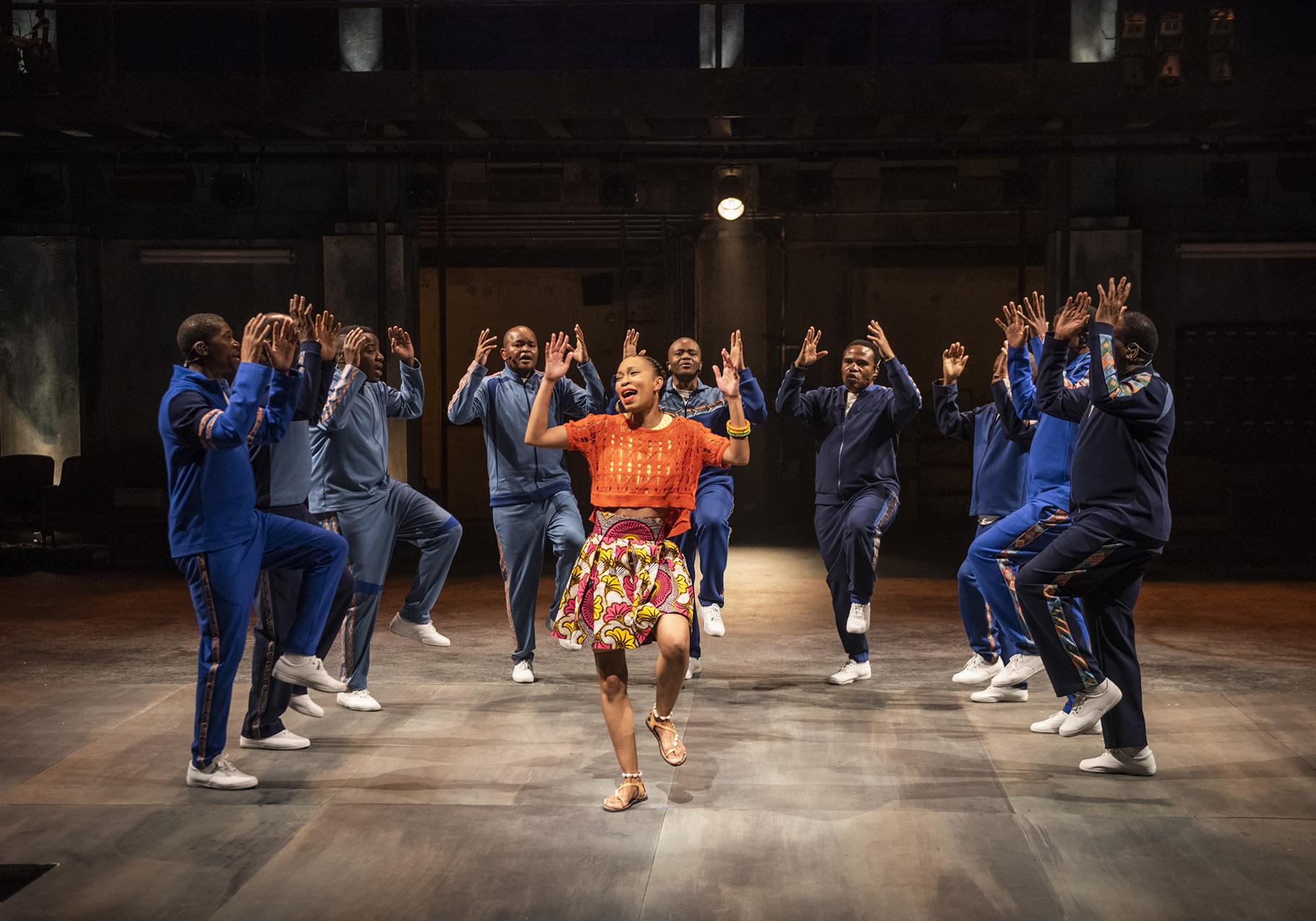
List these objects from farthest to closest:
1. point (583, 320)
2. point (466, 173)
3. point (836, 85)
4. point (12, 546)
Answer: point (583, 320) → point (466, 173) → point (12, 546) → point (836, 85)

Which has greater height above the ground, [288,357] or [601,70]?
[601,70]

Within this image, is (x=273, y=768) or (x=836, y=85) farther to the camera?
(x=836, y=85)

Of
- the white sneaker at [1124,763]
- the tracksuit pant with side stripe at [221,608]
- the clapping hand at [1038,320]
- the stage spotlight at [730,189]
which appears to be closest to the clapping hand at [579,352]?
the tracksuit pant with side stripe at [221,608]

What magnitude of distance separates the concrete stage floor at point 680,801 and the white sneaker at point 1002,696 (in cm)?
7

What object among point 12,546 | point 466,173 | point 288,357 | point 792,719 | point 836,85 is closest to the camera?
point 288,357

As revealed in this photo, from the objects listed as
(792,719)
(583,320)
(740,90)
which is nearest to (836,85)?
(740,90)

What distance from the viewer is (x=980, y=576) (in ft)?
20.0

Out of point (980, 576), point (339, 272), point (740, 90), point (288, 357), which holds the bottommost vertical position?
point (980, 576)

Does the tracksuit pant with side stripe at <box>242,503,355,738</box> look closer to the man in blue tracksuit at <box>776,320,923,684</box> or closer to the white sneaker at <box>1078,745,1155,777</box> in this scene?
the man in blue tracksuit at <box>776,320,923,684</box>

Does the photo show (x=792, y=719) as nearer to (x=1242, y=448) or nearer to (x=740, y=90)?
(x=740, y=90)

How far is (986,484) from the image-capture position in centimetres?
641

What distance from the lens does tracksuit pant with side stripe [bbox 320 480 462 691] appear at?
5.98 metres

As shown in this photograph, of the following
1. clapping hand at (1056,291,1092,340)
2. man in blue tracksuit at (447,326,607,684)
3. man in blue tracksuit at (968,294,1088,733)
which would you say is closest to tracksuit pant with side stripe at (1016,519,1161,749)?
man in blue tracksuit at (968,294,1088,733)

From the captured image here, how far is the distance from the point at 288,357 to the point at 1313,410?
34.8ft
